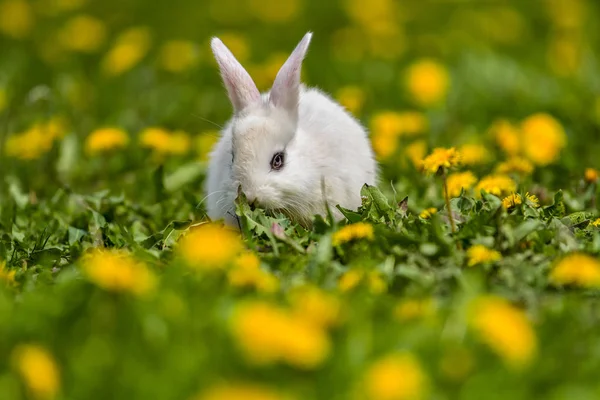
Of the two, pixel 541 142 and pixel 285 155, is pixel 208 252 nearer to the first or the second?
pixel 285 155

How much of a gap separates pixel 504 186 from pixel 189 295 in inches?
70.8

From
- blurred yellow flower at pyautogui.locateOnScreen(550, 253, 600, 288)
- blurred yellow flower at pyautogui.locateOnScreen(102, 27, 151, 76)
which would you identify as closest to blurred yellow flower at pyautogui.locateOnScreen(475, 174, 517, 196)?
blurred yellow flower at pyautogui.locateOnScreen(550, 253, 600, 288)

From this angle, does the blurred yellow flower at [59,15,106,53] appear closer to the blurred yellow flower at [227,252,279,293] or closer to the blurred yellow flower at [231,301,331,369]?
the blurred yellow flower at [227,252,279,293]

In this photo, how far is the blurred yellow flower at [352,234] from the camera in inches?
139

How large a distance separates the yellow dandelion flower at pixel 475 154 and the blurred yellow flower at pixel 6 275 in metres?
2.27

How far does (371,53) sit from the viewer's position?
25.7 ft

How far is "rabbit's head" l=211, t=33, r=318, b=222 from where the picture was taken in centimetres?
414

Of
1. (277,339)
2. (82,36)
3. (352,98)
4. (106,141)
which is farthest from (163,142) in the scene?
(277,339)

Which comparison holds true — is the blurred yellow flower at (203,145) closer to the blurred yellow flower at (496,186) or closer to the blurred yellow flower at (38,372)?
the blurred yellow flower at (496,186)

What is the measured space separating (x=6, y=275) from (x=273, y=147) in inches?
49.9

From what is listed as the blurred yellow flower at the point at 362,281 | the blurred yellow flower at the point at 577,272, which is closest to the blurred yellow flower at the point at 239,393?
the blurred yellow flower at the point at 362,281

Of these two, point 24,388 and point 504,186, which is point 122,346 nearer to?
point 24,388

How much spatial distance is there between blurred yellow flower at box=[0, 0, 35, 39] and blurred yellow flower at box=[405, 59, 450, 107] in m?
3.36

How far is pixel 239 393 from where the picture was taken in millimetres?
2295
